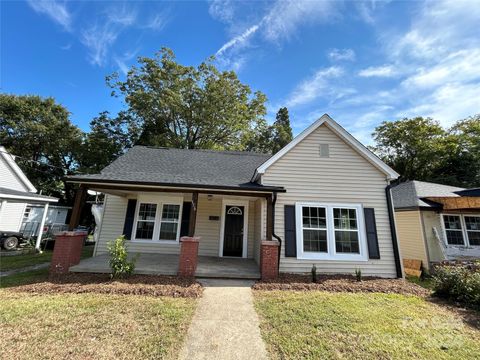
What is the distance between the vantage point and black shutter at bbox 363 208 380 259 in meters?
7.28

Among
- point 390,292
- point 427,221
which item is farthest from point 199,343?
point 427,221

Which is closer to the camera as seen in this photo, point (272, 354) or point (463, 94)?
point (272, 354)

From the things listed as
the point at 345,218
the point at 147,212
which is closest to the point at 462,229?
the point at 345,218

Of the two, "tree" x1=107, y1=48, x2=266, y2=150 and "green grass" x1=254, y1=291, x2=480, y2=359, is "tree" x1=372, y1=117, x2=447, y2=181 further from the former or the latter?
"green grass" x1=254, y1=291, x2=480, y2=359

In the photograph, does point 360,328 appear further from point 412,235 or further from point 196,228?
point 412,235

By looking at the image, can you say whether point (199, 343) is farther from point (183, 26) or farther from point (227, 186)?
point (183, 26)

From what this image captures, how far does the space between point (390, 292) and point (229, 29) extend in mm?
11345

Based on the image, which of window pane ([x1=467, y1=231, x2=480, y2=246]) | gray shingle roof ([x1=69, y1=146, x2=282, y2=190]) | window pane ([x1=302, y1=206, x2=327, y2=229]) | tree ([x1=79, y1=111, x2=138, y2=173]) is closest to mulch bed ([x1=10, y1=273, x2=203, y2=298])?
gray shingle roof ([x1=69, y1=146, x2=282, y2=190])

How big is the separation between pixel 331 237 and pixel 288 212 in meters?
1.70

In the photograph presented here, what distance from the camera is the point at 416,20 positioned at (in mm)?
7199

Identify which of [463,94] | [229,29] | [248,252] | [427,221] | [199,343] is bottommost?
[199,343]

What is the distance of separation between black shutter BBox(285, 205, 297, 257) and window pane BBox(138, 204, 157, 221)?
580 cm

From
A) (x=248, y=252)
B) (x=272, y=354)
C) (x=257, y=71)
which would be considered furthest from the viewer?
(x=257, y=71)

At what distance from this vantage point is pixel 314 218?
24.9 feet
